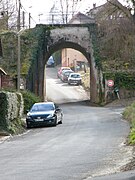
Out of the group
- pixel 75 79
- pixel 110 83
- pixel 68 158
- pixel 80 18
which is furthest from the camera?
pixel 80 18

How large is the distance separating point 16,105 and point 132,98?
27.2 meters

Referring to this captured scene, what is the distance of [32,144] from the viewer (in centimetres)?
2188

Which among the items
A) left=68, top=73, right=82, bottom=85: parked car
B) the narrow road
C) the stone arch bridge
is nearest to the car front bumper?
the narrow road

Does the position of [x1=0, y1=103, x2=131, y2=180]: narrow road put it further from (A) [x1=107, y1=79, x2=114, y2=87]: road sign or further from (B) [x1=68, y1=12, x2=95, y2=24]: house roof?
(B) [x1=68, y1=12, x2=95, y2=24]: house roof

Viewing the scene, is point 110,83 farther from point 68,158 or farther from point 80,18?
point 68,158

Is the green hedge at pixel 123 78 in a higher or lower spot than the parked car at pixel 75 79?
higher

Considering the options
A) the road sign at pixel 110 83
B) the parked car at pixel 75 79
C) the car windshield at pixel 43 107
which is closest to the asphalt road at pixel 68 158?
the car windshield at pixel 43 107

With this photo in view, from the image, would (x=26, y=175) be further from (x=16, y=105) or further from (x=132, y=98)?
(x=132, y=98)

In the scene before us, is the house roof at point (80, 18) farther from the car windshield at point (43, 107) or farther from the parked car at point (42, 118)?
the parked car at point (42, 118)

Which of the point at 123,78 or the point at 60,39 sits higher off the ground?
the point at 60,39

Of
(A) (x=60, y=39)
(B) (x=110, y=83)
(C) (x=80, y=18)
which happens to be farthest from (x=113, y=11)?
(C) (x=80, y=18)

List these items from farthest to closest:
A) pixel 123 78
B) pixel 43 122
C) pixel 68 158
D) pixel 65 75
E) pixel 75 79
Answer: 1. pixel 65 75
2. pixel 75 79
3. pixel 123 78
4. pixel 43 122
5. pixel 68 158

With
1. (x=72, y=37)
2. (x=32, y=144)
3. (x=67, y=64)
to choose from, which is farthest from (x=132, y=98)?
(x=67, y=64)

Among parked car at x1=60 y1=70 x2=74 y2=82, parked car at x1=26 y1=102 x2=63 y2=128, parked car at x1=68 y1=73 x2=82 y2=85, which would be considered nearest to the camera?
parked car at x1=26 y1=102 x2=63 y2=128
